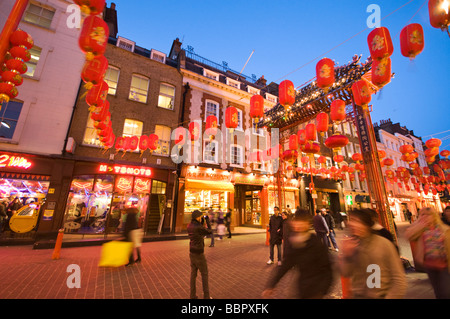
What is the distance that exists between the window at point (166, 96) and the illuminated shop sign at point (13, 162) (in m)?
8.19

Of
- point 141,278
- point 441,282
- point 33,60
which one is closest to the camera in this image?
point 441,282

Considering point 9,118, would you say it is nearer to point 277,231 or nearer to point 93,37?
point 93,37

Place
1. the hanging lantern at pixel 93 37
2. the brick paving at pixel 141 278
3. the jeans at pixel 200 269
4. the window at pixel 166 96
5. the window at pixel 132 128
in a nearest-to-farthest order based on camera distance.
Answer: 1. the jeans at pixel 200 269
2. the brick paving at pixel 141 278
3. the hanging lantern at pixel 93 37
4. the window at pixel 132 128
5. the window at pixel 166 96

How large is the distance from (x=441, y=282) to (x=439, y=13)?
17.7ft

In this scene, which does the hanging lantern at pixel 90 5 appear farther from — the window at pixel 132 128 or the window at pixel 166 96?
the window at pixel 166 96

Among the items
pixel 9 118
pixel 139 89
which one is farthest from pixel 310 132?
pixel 9 118

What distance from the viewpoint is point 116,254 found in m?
5.65

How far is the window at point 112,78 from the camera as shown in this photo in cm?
1263

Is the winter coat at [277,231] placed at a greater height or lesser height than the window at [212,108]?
lesser

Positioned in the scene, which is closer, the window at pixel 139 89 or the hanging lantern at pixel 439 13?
the hanging lantern at pixel 439 13

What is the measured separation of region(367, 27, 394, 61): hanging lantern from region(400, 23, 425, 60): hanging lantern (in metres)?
0.31

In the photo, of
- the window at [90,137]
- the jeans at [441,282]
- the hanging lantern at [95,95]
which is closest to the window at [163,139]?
the window at [90,137]
